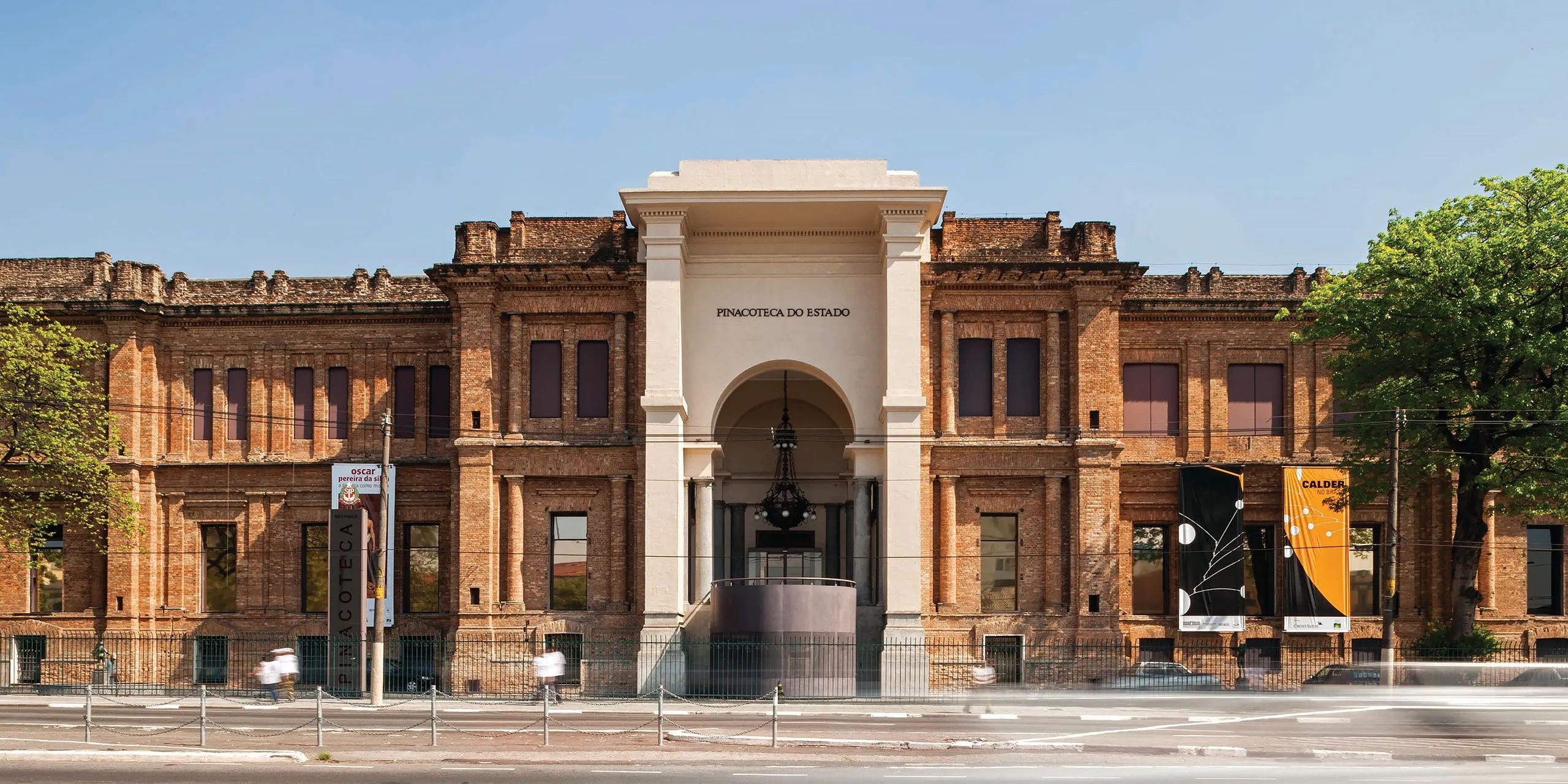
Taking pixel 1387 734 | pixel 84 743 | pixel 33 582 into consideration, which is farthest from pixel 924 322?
pixel 33 582

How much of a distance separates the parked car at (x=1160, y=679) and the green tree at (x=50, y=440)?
91.8ft

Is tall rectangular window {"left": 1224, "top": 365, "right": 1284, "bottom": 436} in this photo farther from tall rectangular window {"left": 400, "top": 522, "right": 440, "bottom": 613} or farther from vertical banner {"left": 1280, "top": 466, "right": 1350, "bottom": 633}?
tall rectangular window {"left": 400, "top": 522, "right": 440, "bottom": 613}

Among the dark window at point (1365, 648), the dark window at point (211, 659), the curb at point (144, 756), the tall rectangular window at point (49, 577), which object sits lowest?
the dark window at point (211, 659)

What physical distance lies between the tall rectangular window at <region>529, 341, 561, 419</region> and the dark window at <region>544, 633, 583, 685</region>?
625 centimetres

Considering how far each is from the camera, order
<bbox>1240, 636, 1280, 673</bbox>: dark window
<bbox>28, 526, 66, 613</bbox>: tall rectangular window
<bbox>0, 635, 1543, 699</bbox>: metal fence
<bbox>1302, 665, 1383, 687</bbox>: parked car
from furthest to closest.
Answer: <bbox>28, 526, 66, 613</bbox>: tall rectangular window, <bbox>1240, 636, 1280, 673</bbox>: dark window, <bbox>0, 635, 1543, 699</bbox>: metal fence, <bbox>1302, 665, 1383, 687</bbox>: parked car

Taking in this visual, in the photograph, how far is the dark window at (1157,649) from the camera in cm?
4106

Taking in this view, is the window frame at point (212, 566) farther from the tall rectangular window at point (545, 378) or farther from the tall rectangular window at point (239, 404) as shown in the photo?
the tall rectangular window at point (545, 378)

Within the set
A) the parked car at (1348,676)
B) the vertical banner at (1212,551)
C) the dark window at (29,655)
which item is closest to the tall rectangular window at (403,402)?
the dark window at (29,655)

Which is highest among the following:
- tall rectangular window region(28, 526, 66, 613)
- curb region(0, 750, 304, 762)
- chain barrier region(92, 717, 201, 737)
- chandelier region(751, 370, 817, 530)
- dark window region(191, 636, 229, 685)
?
chandelier region(751, 370, 817, 530)

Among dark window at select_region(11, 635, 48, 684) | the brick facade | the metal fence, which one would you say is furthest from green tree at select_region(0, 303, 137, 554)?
the metal fence

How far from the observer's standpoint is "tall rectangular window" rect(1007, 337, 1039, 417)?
133 ft

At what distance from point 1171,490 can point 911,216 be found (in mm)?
11682

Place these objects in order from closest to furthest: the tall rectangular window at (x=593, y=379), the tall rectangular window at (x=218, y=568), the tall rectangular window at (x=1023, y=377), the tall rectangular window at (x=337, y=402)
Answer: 1. the tall rectangular window at (x=1023, y=377)
2. the tall rectangular window at (x=593, y=379)
3. the tall rectangular window at (x=218, y=568)
4. the tall rectangular window at (x=337, y=402)

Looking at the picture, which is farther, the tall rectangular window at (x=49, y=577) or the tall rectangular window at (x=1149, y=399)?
the tall rectangular window at (x=1149, y=399)
